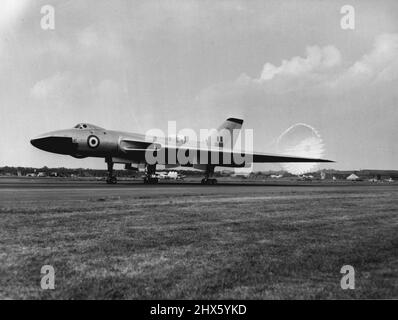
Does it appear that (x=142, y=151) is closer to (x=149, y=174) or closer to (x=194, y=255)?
(x=149, y=174)

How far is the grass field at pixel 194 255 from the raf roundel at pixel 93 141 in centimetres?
1919

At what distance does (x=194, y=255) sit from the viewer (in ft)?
19.2

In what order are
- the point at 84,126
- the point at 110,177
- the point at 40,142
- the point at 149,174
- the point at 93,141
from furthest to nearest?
the point at 149,174
the point at 110,177
the point at 84,126
the point at 93,141
the point at 40,142

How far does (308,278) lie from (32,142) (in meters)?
26.6

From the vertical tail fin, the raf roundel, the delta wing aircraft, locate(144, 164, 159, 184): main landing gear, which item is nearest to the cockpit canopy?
the delta wing aircraft

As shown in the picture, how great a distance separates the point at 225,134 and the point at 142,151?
13.0 meters

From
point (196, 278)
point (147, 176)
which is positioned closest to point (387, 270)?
point (196, 278)

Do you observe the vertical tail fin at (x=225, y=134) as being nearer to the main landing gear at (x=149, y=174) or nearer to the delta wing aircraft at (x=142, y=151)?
the delta wing aircraft at (x=142, y=151)

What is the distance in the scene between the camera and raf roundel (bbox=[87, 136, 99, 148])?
1141 inches

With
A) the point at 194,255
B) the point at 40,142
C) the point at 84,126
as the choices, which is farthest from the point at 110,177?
the point at 194,255

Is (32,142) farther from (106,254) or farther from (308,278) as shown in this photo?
(308,278)

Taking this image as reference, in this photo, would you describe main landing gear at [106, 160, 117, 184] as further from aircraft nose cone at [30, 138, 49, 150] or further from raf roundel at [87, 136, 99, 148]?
aircraft nose cone at [30, 138, 49, 150]

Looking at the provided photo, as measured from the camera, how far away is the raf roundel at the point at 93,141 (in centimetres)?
2897
